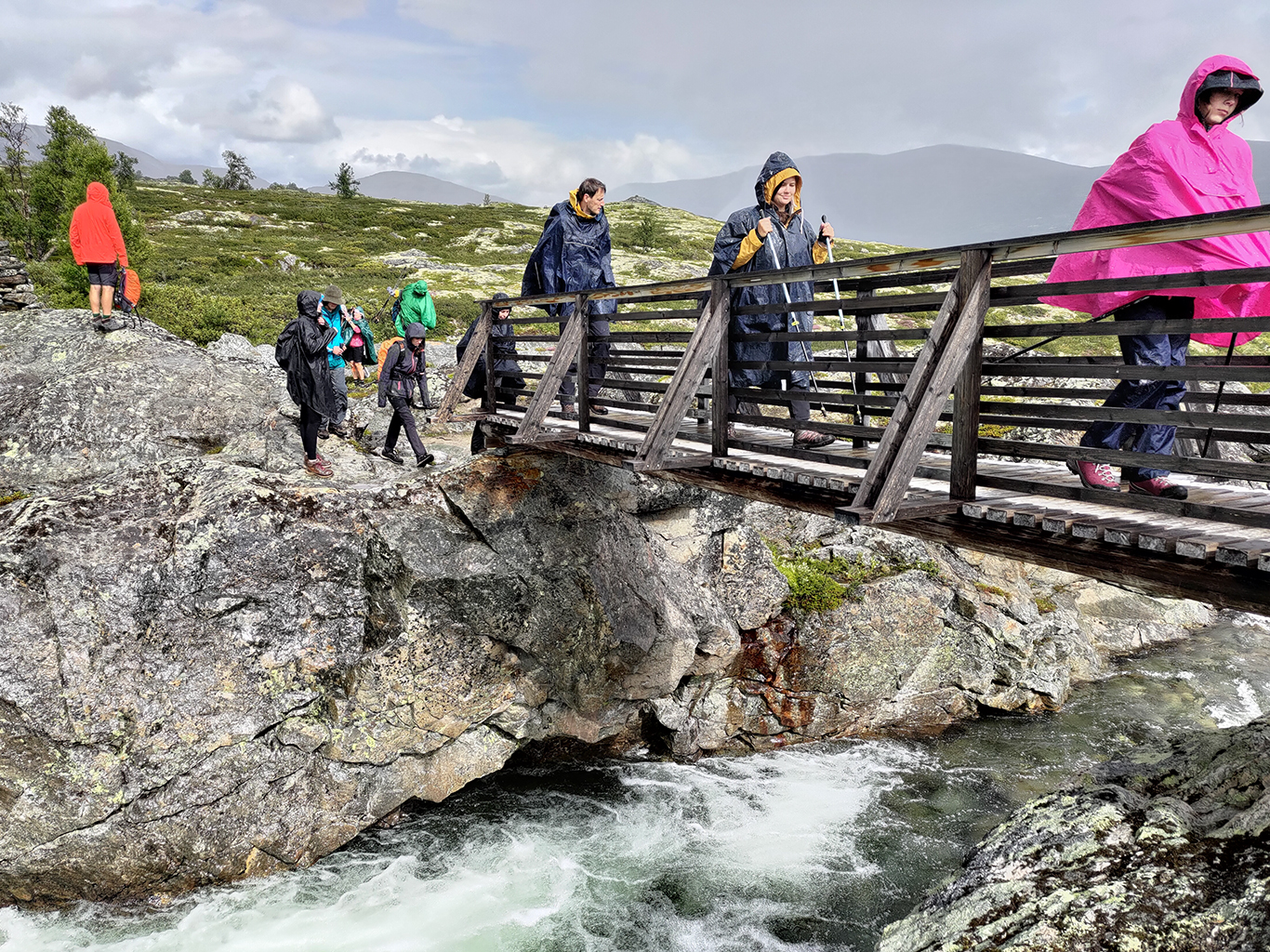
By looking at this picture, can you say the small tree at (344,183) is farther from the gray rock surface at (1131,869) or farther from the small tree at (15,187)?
the gray rock surface at (1131,869)

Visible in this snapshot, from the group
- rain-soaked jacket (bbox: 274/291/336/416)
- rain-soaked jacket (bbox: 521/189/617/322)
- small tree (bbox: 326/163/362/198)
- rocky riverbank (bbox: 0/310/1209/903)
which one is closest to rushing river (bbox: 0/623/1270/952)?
rocky riverbank (bbox: 0/310/1209/903)

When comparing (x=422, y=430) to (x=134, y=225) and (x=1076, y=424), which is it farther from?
(x=134, y=225)

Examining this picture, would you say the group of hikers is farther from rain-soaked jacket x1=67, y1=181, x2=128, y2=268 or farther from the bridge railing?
the bridge railing

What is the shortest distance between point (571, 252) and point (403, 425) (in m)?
4.71

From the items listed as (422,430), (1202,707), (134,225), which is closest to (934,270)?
(1202,707)

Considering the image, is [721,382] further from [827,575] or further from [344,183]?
[344,183]

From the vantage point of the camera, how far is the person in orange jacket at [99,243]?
14945 millimetres

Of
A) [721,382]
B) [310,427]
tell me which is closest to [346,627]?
[310,427]

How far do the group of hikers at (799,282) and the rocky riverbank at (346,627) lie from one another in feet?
5.33

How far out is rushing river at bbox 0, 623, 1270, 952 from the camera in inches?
372

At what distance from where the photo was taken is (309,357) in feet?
40.3

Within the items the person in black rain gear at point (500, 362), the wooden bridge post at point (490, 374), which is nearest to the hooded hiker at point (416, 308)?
the person in black rain gear at point (500, 362)

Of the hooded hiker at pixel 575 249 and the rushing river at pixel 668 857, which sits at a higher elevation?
the hooded hiker at pixel 575 249

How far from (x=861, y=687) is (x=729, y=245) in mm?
8447
